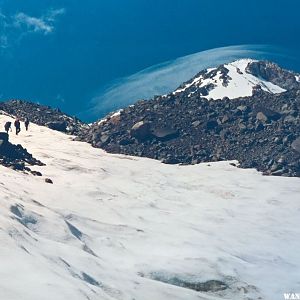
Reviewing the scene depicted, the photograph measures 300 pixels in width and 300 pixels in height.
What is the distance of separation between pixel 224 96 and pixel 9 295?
68.3 metres

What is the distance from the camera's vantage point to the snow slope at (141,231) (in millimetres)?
25344

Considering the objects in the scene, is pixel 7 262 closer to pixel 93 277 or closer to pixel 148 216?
pixel 93 277

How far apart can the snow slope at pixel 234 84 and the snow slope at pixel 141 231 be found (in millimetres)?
28718

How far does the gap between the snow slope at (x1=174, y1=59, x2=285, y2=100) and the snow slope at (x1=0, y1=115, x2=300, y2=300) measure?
2872 centimetres

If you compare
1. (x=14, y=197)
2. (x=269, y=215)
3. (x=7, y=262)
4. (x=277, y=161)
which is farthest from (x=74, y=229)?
(x=277, y=161)

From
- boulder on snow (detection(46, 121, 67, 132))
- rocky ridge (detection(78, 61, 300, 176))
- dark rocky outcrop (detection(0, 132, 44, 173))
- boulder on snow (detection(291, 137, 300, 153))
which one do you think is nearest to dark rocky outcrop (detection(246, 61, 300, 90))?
rocky ridge (detection(78, 61, 300, 176))

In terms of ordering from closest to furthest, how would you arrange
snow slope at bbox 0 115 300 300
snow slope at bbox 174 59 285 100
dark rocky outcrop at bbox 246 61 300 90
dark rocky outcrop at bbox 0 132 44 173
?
snow slope at bbox 0 115 300 300, dark rocky outcrop at bbox 0 132 44 173, snow slope at bbox 174 59 285 100, dark rocky outcrop at bbox 246 61 300 90

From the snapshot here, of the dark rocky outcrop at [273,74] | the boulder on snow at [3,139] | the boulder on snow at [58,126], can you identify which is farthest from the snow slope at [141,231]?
the dark rocky outcrop at [273,74]

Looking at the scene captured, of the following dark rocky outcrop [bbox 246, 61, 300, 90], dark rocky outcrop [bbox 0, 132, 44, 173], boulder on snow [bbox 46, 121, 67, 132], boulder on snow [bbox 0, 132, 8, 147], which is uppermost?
dark rocky outcrop [bbox 246, 61, 300, 90]

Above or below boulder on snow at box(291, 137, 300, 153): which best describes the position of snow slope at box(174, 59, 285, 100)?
above

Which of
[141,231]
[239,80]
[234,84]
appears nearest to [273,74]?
[239,80]

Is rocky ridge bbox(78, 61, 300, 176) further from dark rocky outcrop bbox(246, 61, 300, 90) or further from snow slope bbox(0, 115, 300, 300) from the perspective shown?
dark rocky outcrop bbox(246, 61, 300, 90)

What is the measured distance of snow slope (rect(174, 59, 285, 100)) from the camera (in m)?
88.2

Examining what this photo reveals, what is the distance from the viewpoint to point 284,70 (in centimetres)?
10456
